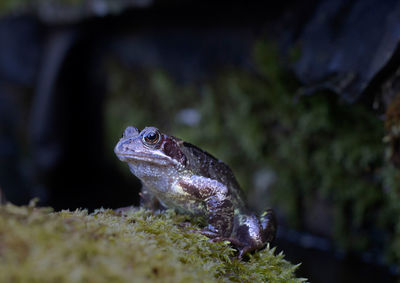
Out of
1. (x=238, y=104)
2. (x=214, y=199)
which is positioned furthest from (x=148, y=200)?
(x=238, y=104)

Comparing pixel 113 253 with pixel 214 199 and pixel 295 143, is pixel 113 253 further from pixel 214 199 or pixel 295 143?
pixel 295 143

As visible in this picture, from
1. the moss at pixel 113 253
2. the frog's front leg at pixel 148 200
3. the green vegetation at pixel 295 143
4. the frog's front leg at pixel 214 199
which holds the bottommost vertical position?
the moss at pixel 113 253

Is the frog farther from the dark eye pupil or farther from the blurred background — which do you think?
the blurred background

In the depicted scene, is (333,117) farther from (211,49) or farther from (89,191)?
(89,191)

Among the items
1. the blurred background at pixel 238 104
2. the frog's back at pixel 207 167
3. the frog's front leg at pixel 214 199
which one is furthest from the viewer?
the blurred background at pixel 238 104

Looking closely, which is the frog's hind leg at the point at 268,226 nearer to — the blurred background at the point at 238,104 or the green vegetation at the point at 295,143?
the blurred background at the point at 238,104

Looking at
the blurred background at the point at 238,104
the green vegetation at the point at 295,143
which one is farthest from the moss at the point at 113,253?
the green vegetation at the point at 295,143
